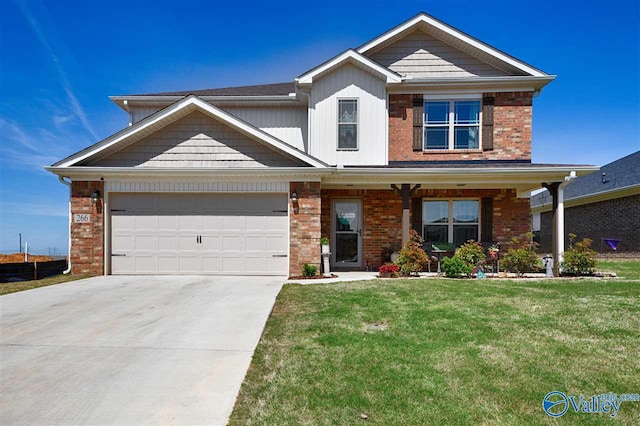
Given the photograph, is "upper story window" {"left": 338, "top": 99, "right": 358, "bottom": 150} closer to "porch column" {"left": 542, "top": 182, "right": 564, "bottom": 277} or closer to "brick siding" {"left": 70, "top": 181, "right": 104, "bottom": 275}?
"porch column" {"left": 542, "top": 182, "right": 564, "bottom": 277}

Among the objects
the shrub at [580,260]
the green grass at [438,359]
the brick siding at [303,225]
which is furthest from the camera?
the shrub at [580,260]

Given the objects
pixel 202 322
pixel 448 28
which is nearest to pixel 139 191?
pixel 202 322

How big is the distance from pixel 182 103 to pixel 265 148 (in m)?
2.45

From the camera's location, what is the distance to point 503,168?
385 inches

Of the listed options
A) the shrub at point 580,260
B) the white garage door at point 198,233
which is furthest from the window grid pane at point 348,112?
the shrub at point 580,260

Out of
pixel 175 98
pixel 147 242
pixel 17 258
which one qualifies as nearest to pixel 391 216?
pixel 147 242

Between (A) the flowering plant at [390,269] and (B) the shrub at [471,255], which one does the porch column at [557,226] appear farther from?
(A) the flowering plant at [390,269]

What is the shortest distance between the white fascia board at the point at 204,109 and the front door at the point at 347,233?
252cm

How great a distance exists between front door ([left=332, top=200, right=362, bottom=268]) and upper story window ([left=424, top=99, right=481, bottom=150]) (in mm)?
3120

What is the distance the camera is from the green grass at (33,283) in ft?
26.7

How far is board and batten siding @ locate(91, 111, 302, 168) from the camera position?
32.6ft

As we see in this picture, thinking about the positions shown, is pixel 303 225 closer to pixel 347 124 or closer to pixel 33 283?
pixel 347 124

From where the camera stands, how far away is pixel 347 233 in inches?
464

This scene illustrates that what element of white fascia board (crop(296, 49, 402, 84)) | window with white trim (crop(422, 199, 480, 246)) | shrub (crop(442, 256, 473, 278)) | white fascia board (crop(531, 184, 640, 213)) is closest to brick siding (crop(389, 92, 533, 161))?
white fascia board (crop(296, 49, 402, 84))
